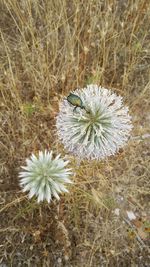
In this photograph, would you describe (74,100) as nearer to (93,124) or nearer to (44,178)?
(93,124)

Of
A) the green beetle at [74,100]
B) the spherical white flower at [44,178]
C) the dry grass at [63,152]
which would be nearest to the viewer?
the green beetle at [74,100]

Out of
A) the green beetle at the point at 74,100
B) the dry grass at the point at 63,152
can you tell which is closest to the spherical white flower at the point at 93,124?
the green beetle at the point at 74,100

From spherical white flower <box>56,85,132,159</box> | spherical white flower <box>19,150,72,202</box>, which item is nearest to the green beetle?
spherical white flower <box>56,85,132,159</box>

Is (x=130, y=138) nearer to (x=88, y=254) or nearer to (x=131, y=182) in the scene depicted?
(x=131, y=182)

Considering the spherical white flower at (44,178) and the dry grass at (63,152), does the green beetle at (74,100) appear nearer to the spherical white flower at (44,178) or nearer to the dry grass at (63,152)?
the spherical white flower at (44,178)

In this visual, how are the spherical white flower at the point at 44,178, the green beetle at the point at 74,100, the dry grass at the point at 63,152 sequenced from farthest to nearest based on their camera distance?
the dry grass at the point at 63,152
the spherical white flower at the point at 44,178
the green beetle at the point at 74,100

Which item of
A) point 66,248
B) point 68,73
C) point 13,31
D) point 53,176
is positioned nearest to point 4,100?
point 68,73

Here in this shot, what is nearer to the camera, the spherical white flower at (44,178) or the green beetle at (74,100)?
the green beetle at (74,100)
